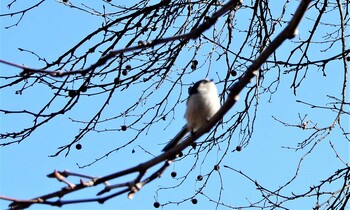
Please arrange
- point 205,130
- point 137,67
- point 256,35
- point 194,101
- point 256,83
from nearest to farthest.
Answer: point 205,130
point 194,101
point 256,83
point 137,67
point 256,35

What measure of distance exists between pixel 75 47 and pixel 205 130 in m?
2.51

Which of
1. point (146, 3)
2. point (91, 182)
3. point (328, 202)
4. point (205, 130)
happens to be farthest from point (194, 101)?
point (146, 3)

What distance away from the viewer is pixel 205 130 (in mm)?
1693

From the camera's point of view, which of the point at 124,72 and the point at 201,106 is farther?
the point at 124,72

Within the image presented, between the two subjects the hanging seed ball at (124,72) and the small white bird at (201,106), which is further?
the hanging seed ball at (124,72)

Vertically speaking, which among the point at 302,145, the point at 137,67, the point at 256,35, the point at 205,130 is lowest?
the point at 205,130

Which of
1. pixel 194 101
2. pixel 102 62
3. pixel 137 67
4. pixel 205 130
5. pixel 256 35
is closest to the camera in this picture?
pixel 102 62

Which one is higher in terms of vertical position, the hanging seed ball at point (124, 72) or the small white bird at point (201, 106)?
the hanging seed ball at point (124, 72)

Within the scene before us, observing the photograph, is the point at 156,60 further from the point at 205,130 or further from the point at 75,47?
the point at 205,130

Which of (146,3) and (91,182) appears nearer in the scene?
(91,182)

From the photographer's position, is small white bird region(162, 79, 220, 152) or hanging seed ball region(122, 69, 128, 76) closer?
small white bird region(162, 79, 220, 152)

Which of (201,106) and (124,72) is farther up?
(124,72)

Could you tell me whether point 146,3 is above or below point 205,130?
above

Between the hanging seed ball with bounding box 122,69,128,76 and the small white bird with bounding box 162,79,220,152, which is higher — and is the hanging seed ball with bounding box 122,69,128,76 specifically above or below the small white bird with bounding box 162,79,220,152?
above
